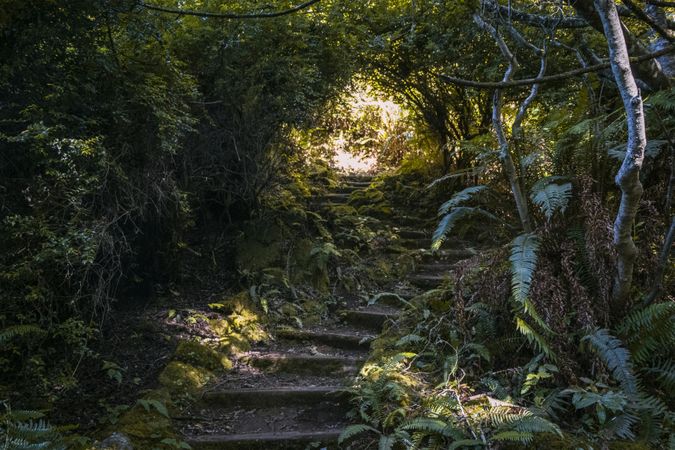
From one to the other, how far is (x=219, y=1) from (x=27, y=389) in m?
4.38

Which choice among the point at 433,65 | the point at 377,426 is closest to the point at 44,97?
the point at 377,426

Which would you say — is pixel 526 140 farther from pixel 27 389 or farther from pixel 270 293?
pixel 27 389

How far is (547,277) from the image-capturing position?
3.82m

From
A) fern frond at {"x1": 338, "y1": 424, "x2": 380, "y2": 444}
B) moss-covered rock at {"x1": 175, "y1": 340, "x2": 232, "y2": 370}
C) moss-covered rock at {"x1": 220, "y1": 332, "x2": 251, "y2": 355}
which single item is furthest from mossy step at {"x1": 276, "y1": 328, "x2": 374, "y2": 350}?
fern frond at {"x1": 338, "y1": 424, "x2": 380, "y2": 444}

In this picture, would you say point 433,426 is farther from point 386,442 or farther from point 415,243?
point 415,243

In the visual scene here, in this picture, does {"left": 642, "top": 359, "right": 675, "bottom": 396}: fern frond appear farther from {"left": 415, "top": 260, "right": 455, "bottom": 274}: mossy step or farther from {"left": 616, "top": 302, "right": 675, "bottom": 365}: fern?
{"left": 415, "top": 260, "right": 455, "bottom": 274}: mossy step

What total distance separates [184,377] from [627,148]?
403 centimetres

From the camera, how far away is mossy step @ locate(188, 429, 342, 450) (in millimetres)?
3777

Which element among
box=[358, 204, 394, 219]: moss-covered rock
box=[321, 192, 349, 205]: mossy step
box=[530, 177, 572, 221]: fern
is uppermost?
box=[321, 192, 349, 205]: mossy step

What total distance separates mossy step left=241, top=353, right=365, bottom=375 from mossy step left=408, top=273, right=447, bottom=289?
6.50ft

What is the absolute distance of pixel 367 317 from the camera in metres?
5.97

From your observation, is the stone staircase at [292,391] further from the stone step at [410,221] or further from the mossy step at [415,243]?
the stone step at [410,221]

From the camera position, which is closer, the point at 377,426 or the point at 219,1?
the point at 377,426

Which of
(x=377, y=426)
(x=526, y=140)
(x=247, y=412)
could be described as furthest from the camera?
(x=526, y=140)
